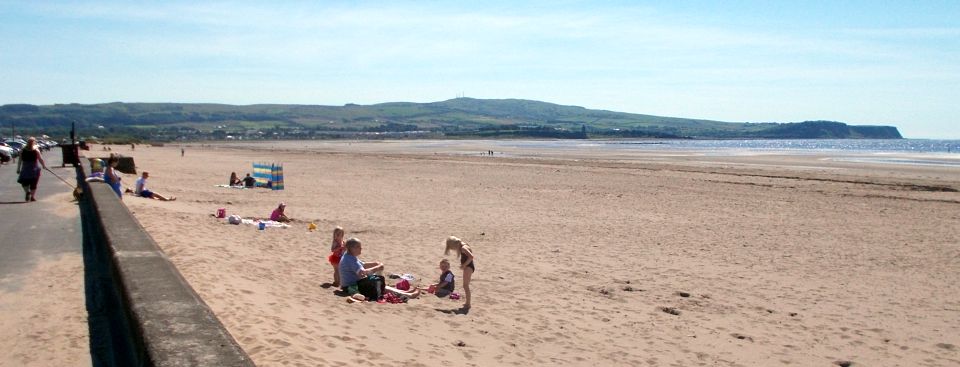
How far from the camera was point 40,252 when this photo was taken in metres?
9.43

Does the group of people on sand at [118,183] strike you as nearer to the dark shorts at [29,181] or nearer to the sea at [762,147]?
the dark shorts at [29,181]

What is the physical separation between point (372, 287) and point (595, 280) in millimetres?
3247

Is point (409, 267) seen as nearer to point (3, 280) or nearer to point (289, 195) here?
point (3, 280)

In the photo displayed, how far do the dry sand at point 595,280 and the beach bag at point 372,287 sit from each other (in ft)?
0.93

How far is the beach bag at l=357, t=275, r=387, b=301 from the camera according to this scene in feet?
27.8

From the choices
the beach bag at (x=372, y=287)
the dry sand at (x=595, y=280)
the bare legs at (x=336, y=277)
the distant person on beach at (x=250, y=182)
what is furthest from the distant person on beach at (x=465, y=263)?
the distant person on beach at (x=250, y=182)

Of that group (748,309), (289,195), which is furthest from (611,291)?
(289,195)

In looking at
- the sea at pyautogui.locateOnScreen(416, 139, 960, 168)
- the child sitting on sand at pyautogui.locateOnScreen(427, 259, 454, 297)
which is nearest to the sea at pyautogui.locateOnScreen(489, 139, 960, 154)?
the sea at pyautogui.locateOnScreen(416, 139, 960, 168)

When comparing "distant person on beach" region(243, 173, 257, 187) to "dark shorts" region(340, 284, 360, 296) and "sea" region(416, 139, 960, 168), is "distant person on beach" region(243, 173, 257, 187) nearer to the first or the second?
"dark shorts" region(340, 284, 360, 296)

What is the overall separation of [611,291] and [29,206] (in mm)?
11400

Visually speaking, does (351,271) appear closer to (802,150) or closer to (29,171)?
(29,171)

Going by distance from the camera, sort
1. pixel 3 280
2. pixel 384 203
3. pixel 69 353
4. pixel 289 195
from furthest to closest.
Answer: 1. pixel 289 195
2. pixel 384 203
3. pixel 3 280
4. pixel 69 353

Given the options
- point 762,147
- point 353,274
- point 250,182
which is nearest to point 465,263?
point 353,274

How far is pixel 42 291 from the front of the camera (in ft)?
24.0
